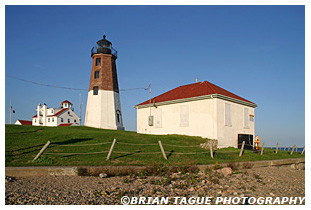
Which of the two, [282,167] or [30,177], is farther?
[282,167]

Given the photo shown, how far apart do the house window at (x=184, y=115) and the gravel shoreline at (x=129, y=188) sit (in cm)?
1109

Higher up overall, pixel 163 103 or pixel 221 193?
pixel 163 103

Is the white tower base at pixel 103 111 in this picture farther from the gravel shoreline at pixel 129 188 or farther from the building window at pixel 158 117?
the gravel shoreline at pixel 129 188

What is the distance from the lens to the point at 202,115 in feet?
67.9

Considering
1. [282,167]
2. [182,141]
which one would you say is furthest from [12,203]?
[282,167]

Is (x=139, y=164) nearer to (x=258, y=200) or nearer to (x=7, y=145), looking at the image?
(x=258, y=200)

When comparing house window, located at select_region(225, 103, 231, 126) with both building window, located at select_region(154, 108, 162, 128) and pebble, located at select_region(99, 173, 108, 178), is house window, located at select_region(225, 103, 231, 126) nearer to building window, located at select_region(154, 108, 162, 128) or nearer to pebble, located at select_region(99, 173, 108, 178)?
building window, located at select_region(154, 108, 162, 128)

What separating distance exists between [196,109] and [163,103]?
3.56m

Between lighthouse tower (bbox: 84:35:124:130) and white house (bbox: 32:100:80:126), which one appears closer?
lighthouse tower (bbox: 84:35:124:130)

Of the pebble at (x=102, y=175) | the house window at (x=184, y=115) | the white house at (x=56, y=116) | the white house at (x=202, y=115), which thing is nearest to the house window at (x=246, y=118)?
the white house at (x=202, y=115)

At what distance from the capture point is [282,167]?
16312 mm

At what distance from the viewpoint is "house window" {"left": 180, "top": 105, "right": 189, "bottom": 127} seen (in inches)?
856

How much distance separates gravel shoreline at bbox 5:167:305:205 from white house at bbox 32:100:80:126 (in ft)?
178

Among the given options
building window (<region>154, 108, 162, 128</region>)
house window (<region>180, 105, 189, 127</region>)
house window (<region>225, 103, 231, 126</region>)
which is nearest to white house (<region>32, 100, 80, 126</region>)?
building window (<region>154, 108, 162, 128</region>)
